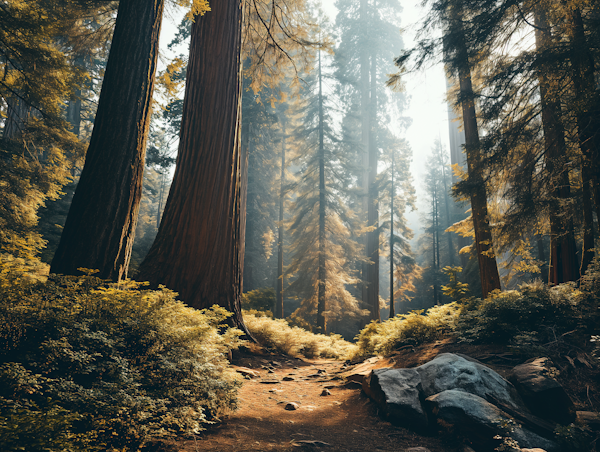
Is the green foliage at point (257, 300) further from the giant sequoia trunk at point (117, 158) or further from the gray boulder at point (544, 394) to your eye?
the gray boulder at point (544, 394)

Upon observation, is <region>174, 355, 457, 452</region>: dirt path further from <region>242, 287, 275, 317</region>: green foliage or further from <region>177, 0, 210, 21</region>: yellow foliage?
<region>242, 287, 275, 317</region>: green foliage

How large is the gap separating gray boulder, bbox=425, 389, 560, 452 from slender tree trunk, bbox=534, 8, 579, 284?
4854mm

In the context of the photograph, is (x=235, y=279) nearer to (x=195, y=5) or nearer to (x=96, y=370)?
(x=96, y=370)

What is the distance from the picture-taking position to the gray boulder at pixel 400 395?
10.7 feet

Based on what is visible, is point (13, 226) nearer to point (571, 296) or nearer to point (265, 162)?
point (571, 296)

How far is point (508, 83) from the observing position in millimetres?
6816

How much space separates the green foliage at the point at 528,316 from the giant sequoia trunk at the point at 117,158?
542cm

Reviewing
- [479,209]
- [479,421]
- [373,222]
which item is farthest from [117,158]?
[373,222]

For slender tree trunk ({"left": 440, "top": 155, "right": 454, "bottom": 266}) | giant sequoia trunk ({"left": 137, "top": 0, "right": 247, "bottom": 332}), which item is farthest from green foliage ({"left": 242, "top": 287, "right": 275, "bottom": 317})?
slender tree trunk ({"left": 440, "top": 155, "right": 454, "bottom": 266})

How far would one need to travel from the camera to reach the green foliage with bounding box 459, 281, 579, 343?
174 inches

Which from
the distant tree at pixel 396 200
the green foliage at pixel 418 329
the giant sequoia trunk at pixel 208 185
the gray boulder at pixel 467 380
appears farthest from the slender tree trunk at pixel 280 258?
the gray boulder at pixel 467 380

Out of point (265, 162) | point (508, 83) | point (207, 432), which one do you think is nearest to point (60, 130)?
point (207, 432)

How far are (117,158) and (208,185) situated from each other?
1887mm

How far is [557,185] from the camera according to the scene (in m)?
6.52
